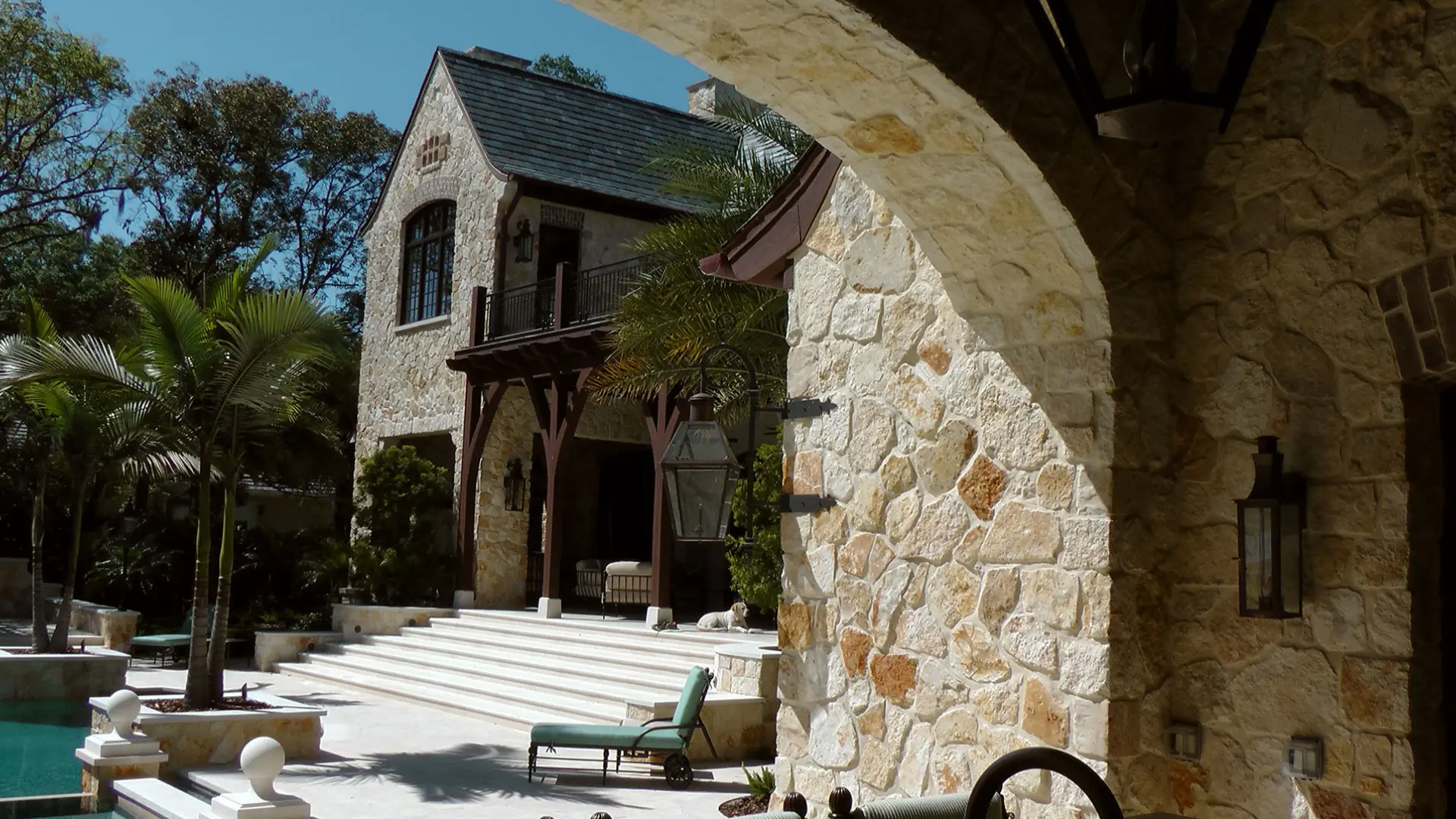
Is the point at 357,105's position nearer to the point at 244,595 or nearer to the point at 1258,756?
the point at 244,595

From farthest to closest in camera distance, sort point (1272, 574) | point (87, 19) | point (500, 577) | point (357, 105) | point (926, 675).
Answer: point (357, 105), point (87, 19), point (500, 577), point (926, 675), point (1272, 574)

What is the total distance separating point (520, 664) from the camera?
14961 millimetres

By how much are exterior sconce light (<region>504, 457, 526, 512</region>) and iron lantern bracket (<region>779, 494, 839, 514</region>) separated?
571 inches

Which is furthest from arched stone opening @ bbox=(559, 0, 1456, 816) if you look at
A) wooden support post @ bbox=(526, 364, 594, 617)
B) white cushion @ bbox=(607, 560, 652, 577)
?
wooden support post @ bbox=(526, 364, 594, 617)

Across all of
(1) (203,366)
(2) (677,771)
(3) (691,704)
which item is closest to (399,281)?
(1) (203,366)

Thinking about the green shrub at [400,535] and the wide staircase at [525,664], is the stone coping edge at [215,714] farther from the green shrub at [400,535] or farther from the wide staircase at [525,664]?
the green shrub at [400,535]

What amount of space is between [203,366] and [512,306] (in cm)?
927

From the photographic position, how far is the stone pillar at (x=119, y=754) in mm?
9195

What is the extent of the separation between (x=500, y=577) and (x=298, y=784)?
10.2 metres

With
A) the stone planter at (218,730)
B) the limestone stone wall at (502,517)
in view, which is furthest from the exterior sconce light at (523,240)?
the stone planter at (218,730)

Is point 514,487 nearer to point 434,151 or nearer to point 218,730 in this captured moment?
point 434,151

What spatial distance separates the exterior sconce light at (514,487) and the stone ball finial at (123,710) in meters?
10.3

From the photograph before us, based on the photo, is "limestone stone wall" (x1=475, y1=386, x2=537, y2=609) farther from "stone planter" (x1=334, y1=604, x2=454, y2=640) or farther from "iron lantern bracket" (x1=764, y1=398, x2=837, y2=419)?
"iron lantern bracket" (x1=764, y1=398, x2=837, y2=419)

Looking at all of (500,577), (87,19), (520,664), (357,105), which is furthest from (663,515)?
(357,105)
